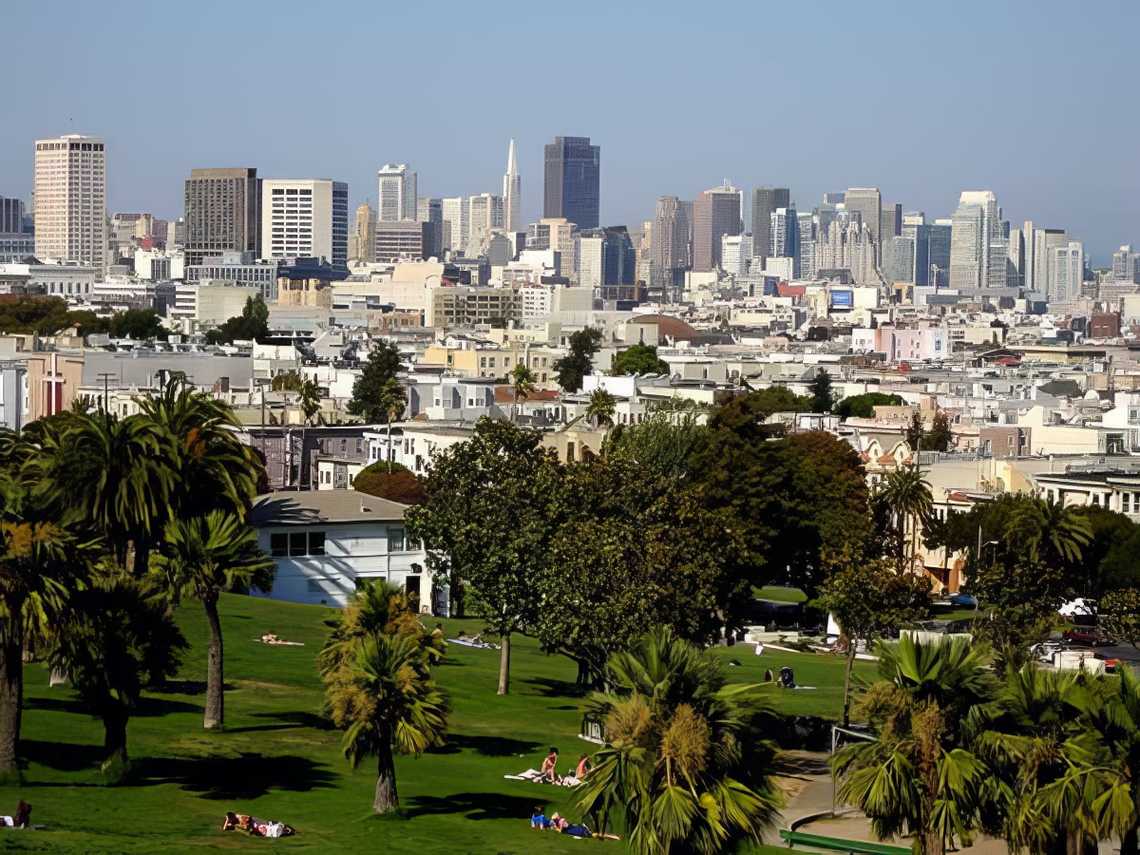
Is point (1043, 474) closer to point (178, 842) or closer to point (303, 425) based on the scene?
point (303, 425)

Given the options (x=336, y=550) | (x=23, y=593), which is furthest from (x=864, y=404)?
(x=23, y=593)

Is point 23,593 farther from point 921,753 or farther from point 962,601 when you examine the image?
point 962,601

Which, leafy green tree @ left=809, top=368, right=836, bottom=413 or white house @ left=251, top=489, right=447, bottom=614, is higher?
leafy green tree @ left=809, top=368, right=836, bottom=413

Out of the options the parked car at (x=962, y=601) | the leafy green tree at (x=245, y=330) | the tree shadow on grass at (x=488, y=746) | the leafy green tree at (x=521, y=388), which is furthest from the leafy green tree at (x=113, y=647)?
the leafy green tree at (x=245, y=330)

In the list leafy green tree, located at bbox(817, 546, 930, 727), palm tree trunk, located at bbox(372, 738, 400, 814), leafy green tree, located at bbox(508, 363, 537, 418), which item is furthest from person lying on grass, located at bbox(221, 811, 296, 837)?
leafy green tree, located at bbox(508, 363, 537, 418)

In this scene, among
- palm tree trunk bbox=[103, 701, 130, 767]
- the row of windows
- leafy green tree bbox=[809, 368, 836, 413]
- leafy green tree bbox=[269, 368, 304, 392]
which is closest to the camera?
palm tree trunk bbox=[103, 701, 130, 767]

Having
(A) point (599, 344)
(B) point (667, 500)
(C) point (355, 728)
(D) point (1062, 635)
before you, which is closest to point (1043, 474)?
(D) point (1062, 635)

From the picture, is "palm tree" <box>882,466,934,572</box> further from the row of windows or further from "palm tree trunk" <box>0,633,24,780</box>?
"palm tree trunk" <box>0,633,24,780</box>
